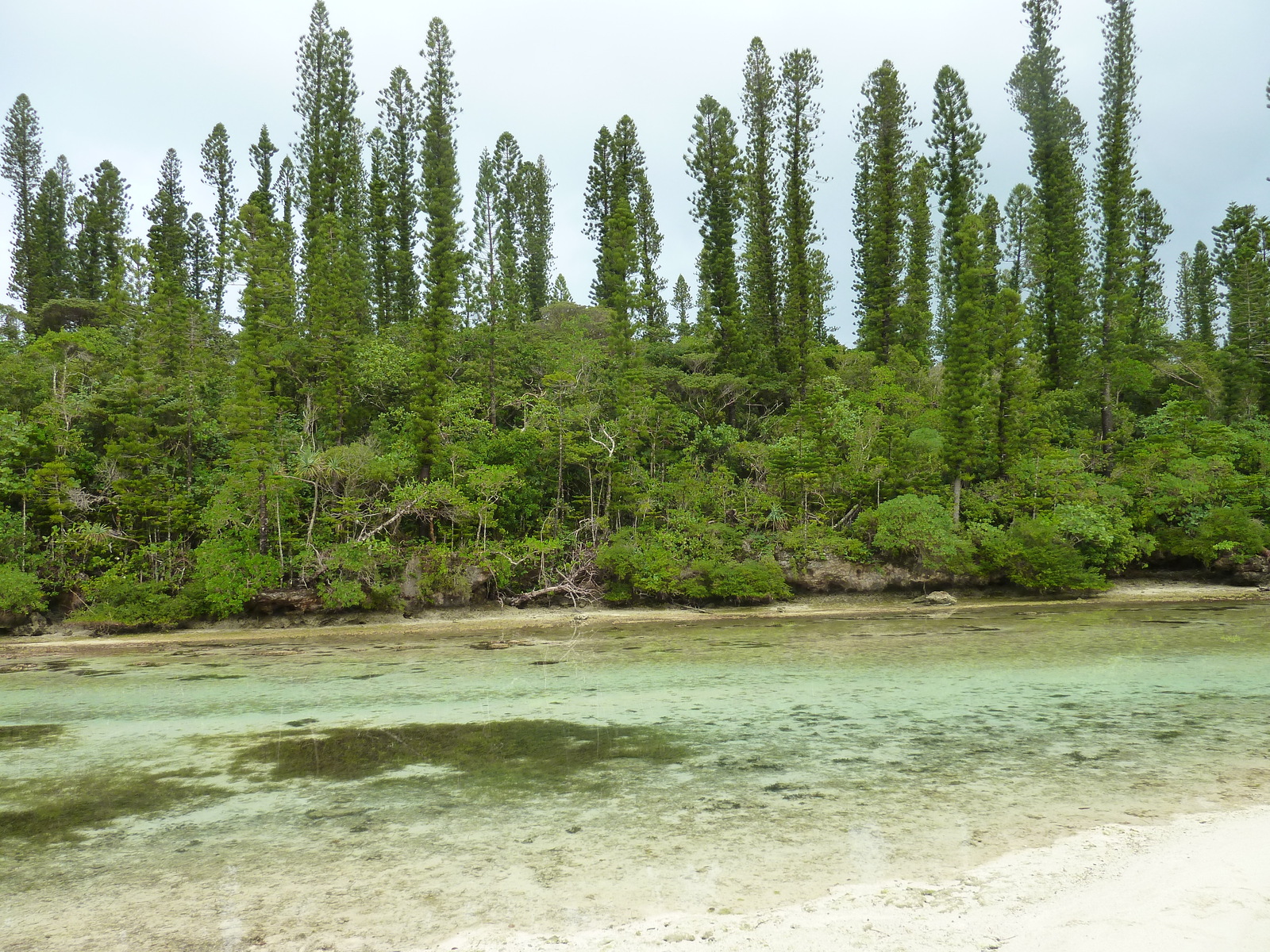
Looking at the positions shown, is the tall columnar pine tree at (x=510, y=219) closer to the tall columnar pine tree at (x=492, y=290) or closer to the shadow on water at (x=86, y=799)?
the tall columnar pine tree at (x=492, y=290)

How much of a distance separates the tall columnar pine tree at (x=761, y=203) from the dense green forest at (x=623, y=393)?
7.1 inches

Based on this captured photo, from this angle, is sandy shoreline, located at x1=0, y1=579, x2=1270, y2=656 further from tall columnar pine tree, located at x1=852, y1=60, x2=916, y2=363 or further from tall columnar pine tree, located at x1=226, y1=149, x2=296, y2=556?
→ tall columnar pine tree, located at x1=852, y1=60, x2=916, y2=363

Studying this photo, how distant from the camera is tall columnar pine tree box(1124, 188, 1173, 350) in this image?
3781cm

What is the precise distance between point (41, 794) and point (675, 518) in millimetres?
19877

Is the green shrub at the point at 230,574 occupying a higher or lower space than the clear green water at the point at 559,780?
higher

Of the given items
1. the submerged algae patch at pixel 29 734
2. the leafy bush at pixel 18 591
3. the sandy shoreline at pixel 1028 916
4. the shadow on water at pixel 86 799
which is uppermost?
the leafy bush at pixel 18 591

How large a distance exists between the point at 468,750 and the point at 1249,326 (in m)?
41.1

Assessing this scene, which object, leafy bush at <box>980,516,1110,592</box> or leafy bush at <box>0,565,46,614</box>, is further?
leafy bush at <box>980,516,1110,592</box>

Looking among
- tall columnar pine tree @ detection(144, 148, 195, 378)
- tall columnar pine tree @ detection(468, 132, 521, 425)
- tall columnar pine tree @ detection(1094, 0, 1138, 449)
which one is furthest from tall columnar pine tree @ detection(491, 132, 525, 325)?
tall columnar pine tree @ detection(1094, 0, 1138, 449)

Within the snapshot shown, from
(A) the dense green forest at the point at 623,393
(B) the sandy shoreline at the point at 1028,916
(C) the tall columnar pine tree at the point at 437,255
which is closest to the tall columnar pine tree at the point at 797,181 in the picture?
(A) the dense green forest at the point at 623,393

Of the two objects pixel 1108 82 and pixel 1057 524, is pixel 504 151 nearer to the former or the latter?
pixel 1108 82

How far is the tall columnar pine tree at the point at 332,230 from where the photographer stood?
28.7 meters

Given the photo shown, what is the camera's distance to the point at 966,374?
27.5m

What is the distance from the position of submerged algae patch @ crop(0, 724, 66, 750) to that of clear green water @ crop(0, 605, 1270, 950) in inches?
2.7
